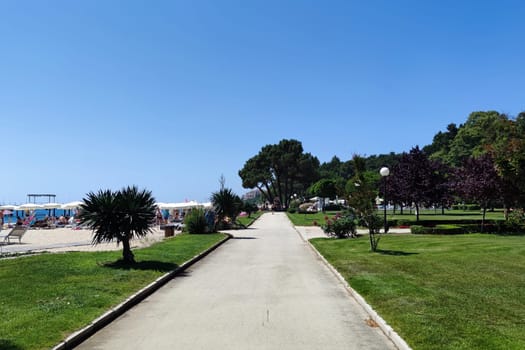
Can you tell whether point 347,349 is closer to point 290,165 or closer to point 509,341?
point 509,341

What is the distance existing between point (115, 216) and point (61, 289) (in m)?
4.74

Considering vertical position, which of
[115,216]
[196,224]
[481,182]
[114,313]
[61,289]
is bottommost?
[114,313]

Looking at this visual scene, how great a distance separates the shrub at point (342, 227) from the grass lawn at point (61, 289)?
11.1 metres

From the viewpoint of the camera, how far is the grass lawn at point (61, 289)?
6.90 meters

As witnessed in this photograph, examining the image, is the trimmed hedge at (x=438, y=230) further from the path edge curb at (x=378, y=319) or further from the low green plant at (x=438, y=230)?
the path edge curb at (x=378, y=319)

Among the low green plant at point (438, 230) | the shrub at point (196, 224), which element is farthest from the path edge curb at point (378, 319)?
the shrub at point (196, 224)

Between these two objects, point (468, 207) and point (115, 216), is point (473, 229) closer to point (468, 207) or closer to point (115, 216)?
point (115, 216)

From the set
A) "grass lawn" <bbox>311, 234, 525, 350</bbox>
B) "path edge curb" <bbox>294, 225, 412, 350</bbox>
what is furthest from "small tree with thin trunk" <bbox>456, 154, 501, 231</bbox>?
"path edge curb" <bbox>294, 225, 412, 350</bbox>

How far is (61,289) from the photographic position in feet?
33.6

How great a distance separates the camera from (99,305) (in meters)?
8.76

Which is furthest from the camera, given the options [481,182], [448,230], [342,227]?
[481,182]

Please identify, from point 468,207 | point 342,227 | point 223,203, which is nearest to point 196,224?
point 223,203

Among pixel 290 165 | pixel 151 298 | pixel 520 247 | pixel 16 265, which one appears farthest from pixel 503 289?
pixel 290 165

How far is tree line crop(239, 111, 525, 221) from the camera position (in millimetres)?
13539
